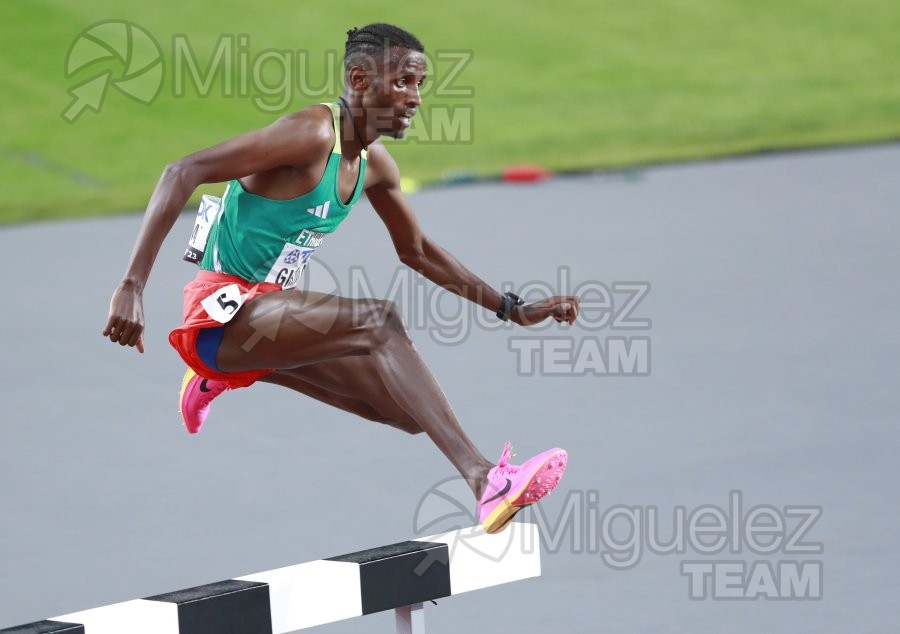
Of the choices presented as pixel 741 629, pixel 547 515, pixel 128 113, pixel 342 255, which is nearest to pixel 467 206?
pixel 342 255

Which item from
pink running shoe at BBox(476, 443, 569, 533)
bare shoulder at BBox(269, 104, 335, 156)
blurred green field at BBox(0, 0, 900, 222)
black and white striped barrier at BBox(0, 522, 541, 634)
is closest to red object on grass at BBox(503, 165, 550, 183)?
blurred green field at BBox(0, 0, 900, 222)

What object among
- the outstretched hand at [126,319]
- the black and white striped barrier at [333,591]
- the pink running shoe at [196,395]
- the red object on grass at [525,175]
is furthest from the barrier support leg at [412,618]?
the red object on grass at [525,175]

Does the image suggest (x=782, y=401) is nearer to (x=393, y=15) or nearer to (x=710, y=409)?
(x=710, y=409)

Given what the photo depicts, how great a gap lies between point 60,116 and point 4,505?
33.7 ft

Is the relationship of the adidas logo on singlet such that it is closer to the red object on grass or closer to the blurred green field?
the blurred green field

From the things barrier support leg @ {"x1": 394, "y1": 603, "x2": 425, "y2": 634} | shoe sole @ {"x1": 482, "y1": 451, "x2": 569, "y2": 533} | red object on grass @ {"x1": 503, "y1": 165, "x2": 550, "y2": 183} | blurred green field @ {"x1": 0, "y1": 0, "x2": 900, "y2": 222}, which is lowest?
barrier support leg @ {"x1": 394, "y1": 603, "x2": 425, "y2": 634}

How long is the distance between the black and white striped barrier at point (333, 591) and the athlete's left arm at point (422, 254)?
33.7 inches

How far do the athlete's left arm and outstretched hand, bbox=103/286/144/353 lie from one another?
3.55 ft

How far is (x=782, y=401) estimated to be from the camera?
7.72 m

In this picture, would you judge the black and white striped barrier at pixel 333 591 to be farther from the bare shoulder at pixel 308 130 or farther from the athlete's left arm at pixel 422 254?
the bare shoulder at pixel 308 130

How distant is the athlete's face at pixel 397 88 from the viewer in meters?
4.42

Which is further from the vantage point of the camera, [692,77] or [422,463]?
[692,77]

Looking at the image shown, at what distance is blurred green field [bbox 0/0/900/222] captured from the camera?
51.4 ft

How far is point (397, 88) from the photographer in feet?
14.5
